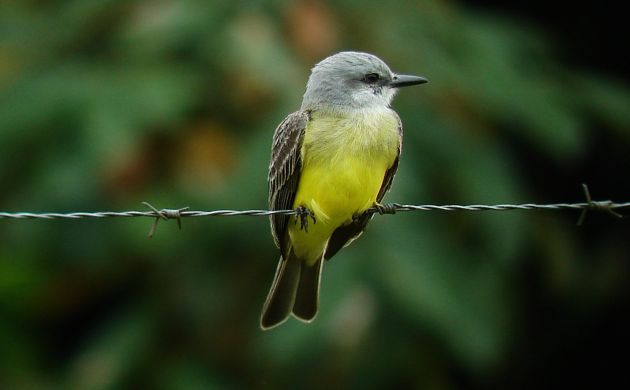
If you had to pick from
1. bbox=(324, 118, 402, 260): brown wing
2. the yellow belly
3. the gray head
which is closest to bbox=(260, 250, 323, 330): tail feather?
bbox=(324, 118, 402, 260): brown wing

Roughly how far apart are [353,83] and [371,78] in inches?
4.5

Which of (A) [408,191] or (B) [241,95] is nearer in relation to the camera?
(A) [408,191]

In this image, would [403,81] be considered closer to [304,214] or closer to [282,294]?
[304,214]

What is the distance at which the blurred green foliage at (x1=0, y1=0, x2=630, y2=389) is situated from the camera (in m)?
7.22

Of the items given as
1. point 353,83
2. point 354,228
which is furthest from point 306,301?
point 353,83

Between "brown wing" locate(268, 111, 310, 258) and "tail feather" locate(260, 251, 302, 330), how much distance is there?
157 mm

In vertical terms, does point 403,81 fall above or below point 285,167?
above

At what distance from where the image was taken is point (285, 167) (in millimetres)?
5645

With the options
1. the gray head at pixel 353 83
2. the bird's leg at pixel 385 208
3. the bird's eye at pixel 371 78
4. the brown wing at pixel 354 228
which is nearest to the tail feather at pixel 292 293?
the brown wing at pixel 354 228

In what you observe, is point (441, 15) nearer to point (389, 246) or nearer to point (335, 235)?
point (389, 246)

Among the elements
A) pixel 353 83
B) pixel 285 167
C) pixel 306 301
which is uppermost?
pixel 353 83

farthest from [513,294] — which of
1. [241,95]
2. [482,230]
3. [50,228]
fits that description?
[50,228]

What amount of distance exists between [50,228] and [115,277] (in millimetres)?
677

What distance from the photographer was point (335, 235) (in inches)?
232
